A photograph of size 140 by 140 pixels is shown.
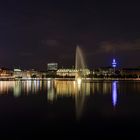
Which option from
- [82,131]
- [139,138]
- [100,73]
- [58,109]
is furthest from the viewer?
[100,73]

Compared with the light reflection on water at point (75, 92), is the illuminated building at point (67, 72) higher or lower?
higher

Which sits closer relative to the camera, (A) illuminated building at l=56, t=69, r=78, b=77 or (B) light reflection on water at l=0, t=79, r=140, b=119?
(B) light reflection on water at l=0, t=79, r=140, b=119

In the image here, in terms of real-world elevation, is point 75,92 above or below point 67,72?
below

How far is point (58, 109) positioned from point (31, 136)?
8859mm

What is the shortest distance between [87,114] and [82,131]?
5339 mm

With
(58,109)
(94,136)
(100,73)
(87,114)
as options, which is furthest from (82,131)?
(100,73)

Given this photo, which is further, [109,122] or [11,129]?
[109,122]

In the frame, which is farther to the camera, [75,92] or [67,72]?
[67,72]

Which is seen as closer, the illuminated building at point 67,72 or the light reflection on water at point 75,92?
the light reflection on water at point 75,92

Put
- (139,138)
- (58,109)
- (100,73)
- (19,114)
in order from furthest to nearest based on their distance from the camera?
(100,73), (58,109), (19,114), (139,138)

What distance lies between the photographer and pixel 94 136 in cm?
1330

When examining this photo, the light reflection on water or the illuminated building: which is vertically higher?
the illuminated building

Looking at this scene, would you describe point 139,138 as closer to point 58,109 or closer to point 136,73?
point 58,109

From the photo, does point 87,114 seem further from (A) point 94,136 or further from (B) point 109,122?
(A) point 94,136
